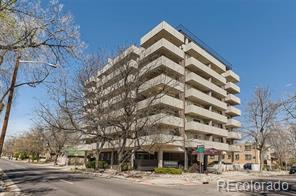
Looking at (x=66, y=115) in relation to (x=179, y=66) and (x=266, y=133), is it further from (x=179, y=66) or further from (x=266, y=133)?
(x=266, y=133)

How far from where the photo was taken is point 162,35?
150 feet

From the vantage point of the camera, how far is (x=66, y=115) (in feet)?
114

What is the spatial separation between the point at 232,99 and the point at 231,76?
5.30 m

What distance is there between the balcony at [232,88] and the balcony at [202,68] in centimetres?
636

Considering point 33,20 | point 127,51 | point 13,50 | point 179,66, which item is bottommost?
point 13,50

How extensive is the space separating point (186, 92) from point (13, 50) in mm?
36951

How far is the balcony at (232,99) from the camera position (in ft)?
214

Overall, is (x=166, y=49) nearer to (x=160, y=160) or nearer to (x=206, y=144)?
(x=160, y=160)

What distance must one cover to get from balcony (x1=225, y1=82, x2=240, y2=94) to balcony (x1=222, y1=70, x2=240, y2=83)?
5.70 feet

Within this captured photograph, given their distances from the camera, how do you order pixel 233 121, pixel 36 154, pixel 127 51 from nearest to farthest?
pixel 127 51 < pixel 233 121 < pixel 36 154

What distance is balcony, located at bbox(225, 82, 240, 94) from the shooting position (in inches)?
2579

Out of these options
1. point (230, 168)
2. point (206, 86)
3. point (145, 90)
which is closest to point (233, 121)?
point (230, 168)
